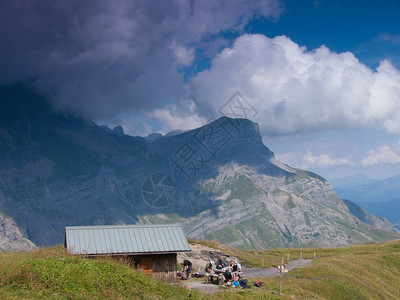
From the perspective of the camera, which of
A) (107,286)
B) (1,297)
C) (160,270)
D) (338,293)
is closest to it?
(1,297)

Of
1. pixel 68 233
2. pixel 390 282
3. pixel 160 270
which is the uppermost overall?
pixel 68 233

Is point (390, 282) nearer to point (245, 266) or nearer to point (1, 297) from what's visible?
point (245, 266)

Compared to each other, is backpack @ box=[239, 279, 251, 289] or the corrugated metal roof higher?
the corrugated metal roof

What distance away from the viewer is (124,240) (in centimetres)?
4234

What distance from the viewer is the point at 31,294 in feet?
83.2

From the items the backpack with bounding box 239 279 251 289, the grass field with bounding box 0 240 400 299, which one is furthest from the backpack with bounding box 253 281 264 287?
the backpack with bounding box 239 279 251 289

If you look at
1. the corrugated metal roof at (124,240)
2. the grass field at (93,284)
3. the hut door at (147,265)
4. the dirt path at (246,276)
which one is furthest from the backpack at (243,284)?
the hut door at (147,265)

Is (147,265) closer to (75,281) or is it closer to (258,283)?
(258,283)

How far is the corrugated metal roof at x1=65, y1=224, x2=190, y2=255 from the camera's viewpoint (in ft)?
134

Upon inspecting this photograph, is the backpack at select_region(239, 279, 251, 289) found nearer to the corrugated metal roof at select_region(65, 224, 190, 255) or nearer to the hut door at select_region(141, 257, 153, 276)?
the corrugated metal roof at select_region(65, 224, 190, 255)

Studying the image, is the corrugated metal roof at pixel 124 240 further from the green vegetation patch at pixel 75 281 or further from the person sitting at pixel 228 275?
the green vegetation patch at pixel 75 281

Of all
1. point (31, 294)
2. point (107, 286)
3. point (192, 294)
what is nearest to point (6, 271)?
point (31, 294)

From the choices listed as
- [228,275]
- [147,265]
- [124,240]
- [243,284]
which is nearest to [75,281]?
[124,240]

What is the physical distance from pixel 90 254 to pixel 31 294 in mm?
14771
